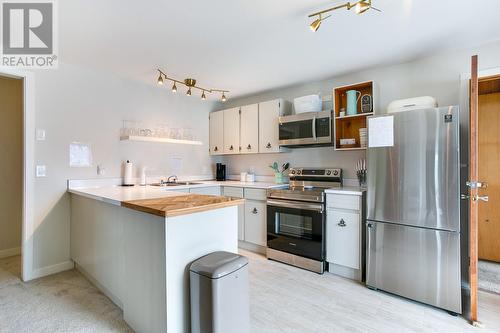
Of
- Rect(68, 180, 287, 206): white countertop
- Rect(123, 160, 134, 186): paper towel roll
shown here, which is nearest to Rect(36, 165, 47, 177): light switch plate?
Rect(68, 180, 287, 206): white countertop

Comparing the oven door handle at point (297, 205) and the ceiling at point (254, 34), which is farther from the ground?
the ceiling at point (254, 34)

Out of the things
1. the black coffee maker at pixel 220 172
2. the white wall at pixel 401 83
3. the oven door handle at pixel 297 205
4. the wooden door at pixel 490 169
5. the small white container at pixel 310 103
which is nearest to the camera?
the white wall at pixel 401 83

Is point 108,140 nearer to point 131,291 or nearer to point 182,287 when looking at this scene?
point 131,291

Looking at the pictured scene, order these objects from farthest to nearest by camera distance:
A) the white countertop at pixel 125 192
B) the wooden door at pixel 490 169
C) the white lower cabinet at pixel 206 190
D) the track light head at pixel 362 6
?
the white lower cabinet at pixel 206 190
the wooden door at pixel 490 169
the white countertop at pixel 125 192
the track light head at pixel 362 6

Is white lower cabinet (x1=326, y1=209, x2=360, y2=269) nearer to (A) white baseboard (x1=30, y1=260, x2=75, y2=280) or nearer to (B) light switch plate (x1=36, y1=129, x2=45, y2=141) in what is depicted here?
(A) white baseboard (x1=30, y1=260, x2=75, y2=280)

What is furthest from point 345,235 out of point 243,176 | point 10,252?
point 10,252

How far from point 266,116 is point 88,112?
2.33 m

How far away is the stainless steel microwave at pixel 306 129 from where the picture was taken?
3.18 meters

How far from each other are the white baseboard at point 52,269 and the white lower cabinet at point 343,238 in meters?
3.01

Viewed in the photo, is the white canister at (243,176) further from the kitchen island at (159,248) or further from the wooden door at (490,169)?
the wooden door at (490,169)

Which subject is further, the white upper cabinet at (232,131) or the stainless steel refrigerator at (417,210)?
the white upper cabinet at (232,131)

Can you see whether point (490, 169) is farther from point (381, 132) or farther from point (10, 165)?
point (10, 165)

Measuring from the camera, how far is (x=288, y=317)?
80.4 inches

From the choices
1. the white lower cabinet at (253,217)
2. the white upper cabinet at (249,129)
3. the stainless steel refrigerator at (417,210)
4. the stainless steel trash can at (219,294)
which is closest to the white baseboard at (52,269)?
the white lower cabinet at (253,217)
